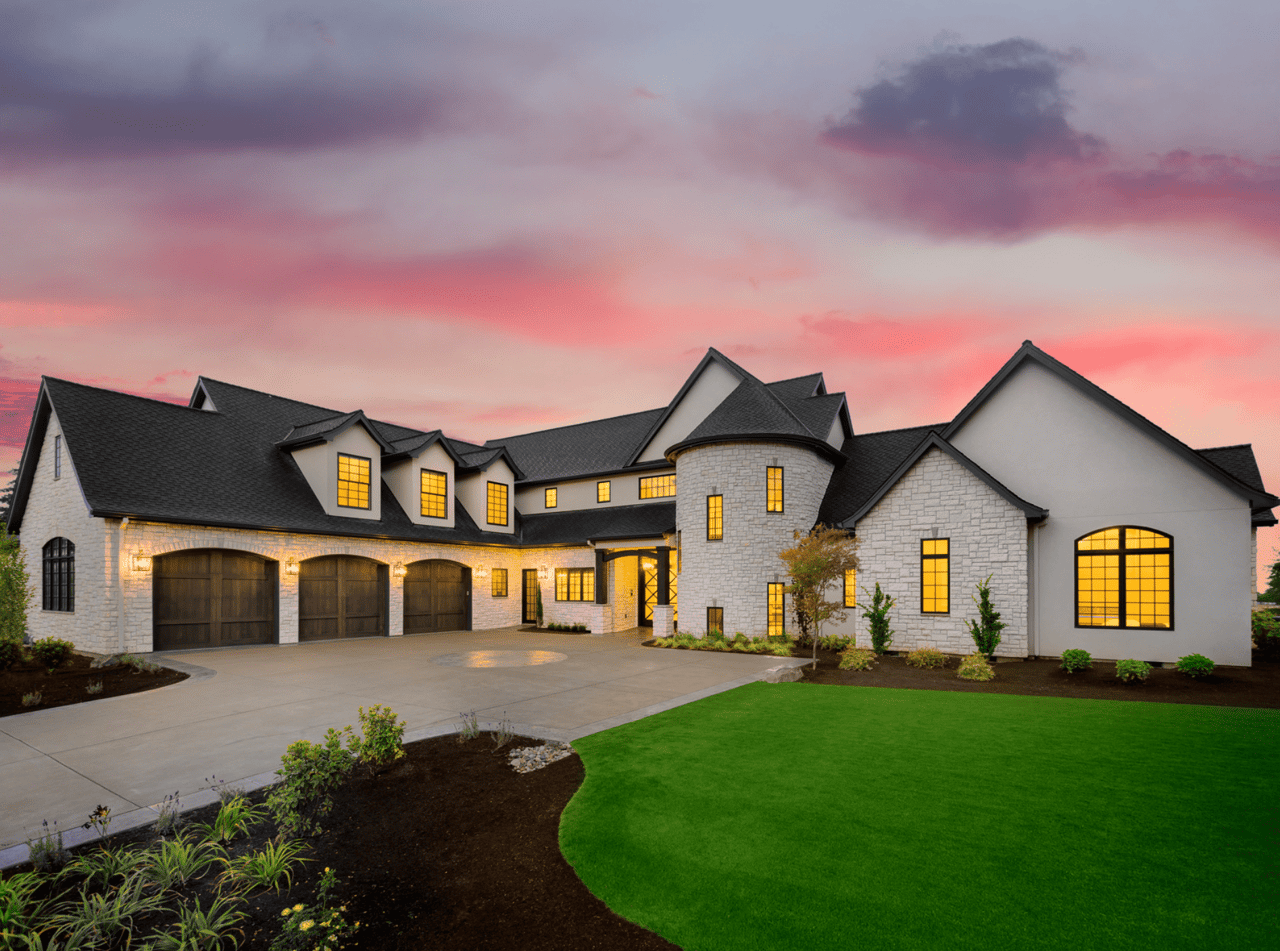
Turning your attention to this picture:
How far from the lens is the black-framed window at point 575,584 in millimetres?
23938

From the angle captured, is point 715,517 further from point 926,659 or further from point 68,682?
point 68,682

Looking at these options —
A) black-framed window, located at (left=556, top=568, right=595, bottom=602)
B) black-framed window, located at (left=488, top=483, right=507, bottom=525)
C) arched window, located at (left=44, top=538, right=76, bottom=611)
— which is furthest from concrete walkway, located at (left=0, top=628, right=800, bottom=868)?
black-framed window, located at (left=488, top=483, right=507, bottom=525)

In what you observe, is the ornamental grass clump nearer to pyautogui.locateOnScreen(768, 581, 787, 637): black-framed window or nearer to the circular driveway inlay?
pyautogui.locateOnScreen(768, 581, 787, 637): black-framed window

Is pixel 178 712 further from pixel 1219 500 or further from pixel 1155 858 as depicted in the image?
pixel 1219 500

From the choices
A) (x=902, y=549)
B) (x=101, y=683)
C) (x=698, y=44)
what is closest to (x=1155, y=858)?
(x=902, y=549)

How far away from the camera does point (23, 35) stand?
29.3 feet

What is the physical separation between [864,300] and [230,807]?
1943 cm

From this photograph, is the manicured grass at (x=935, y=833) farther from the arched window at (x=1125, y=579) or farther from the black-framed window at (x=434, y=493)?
the black-framed window at (x=434, y=493)

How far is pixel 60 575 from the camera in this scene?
17.4m

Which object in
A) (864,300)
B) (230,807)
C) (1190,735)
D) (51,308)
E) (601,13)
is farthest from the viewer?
(864,300)

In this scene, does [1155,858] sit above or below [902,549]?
below

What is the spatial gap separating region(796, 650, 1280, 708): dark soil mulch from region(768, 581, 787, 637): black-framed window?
14.3ft

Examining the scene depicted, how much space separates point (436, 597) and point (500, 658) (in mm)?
8843

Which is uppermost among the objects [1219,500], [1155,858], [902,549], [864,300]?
[864,300]
